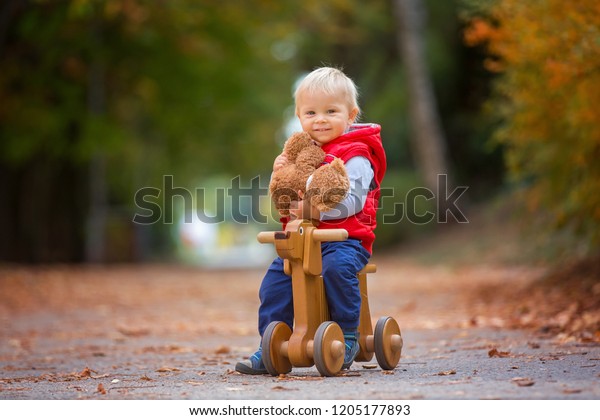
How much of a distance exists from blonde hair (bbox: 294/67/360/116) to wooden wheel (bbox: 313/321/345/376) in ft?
4.29

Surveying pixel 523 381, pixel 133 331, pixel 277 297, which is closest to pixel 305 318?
pixel 277 297

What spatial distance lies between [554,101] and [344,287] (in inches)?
253

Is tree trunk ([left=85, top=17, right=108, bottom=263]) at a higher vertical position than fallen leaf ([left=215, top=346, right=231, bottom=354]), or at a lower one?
higher

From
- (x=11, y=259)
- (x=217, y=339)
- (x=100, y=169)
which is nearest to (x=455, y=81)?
(x=100, y=169)

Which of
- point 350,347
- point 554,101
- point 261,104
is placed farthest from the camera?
point 261,104

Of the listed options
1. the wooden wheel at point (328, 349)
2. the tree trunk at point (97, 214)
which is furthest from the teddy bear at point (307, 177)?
the tree trunk at point (97, 214)

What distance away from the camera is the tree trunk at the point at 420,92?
27.4 m

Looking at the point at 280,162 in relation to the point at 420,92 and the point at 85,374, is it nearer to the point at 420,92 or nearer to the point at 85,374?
the point at 85,374

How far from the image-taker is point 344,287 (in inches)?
222

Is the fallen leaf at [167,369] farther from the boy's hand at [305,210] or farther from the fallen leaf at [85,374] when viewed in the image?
the boy's hand at [305,210]

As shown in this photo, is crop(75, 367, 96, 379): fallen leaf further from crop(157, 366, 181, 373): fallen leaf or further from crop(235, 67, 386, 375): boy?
crop(235, 67, 386, 375): boy

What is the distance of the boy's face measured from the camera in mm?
5758

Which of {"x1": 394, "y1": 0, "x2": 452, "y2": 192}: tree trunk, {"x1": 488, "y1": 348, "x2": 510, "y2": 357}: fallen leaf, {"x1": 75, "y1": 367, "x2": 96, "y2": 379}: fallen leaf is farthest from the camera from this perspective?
{"x1": 394, "y1": 0, "x2": 452, "y2": 192}: tree trunk

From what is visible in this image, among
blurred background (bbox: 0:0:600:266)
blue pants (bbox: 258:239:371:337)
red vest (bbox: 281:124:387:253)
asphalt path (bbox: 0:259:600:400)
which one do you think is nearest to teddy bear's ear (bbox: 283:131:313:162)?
red vest (bbox: 281:124:387:253)
